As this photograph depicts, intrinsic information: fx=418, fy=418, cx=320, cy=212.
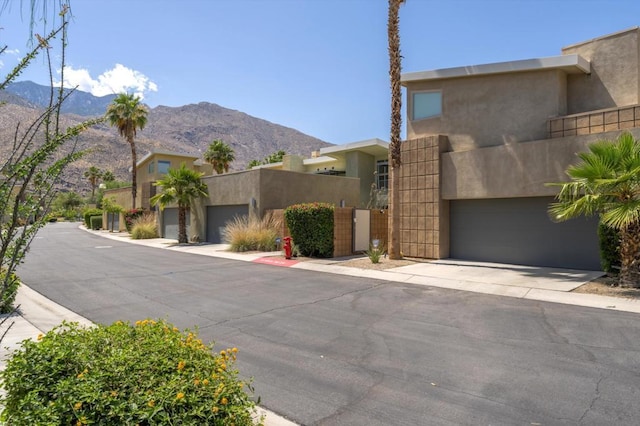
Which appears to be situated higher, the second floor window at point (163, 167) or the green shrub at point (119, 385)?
the second floor window at point (163, 167)

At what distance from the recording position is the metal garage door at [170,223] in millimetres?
31859

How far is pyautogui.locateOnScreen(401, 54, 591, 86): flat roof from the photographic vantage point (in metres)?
14.5

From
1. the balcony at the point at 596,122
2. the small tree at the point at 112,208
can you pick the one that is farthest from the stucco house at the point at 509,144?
the small tree at the point at 112,208

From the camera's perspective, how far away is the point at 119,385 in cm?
299

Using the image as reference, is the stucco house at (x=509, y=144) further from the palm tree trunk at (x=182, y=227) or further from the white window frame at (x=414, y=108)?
the palm tree trunk at (x=182, y=227)

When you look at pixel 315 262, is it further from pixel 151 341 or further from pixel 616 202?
pixel 151 341

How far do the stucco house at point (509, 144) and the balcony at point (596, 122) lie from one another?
0.10ft

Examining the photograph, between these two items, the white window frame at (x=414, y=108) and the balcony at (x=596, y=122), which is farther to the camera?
the white window frame at (x=414, y=108)

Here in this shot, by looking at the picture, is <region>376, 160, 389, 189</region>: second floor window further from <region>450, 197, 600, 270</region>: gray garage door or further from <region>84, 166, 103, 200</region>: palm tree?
<region>84, 166, 103, 200</region>: palm tree

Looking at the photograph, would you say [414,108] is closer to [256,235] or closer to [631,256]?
[256,235]

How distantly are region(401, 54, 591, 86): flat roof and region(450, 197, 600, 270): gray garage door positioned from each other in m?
4.69

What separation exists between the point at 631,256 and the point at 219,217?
863 inches

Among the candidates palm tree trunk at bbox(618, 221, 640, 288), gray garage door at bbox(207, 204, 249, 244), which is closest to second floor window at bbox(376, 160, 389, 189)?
gray garage door at bbox(207, 204, 249, 244)

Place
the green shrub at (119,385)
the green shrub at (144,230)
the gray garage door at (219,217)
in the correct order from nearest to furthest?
the green shrub at (119,385), the gray garage door at (219,217), the green shrub at (144,230)
